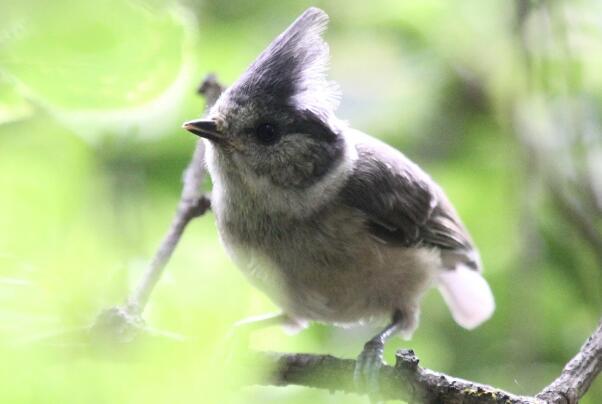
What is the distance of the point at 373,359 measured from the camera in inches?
86.7

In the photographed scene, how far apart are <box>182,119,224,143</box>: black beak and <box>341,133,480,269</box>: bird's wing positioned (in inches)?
20.9

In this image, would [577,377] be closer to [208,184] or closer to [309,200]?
[309,200]

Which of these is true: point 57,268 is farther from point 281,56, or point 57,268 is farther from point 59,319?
point 281,56

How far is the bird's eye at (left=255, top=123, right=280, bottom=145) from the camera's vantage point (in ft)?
7.88

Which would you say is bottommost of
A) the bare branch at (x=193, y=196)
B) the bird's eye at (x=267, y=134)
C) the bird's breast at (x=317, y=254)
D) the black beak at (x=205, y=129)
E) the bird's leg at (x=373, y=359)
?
the bird's leg at (x=373, y=359)

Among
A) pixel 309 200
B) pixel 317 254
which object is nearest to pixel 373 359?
pixel 317 254

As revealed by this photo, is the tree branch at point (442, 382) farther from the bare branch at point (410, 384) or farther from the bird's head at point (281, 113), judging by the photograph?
the bird's head at point (281, 113)

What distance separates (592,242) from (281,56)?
55.2 inches

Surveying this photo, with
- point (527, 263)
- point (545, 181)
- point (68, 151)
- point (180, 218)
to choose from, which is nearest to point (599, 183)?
point (545, 181)

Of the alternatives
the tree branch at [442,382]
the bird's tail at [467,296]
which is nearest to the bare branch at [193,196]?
the tree branch at [442,382]

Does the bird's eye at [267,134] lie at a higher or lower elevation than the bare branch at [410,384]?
higher

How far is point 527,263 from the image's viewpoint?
2814 millimetres

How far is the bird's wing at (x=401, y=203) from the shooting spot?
2684 mm

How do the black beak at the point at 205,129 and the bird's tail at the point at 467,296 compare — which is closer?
the black beak at the point at 205,129
